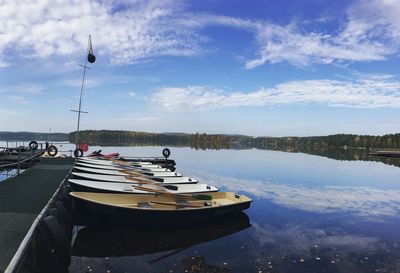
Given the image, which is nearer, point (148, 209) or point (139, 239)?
point (139, 239)

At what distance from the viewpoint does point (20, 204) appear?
13.1 meters

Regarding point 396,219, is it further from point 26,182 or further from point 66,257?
point 26,182

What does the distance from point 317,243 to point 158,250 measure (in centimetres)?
744

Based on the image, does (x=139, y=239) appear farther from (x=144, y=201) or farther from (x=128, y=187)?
(x=128, y=187)

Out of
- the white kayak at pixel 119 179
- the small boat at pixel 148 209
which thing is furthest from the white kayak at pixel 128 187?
the white kayak at pixel 119 179

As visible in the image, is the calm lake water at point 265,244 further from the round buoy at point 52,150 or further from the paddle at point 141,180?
the round buoy at point 52,150

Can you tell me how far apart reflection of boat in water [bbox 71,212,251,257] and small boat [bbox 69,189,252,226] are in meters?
0.41

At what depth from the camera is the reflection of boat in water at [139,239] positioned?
45.0ft

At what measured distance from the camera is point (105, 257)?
42.6 ft

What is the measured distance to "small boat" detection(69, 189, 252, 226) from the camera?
1570 cm

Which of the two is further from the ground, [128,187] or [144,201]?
[128,187]

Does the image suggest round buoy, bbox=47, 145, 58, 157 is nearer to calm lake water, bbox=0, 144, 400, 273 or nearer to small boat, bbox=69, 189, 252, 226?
small boat, bbox=69, 189, 252, 226

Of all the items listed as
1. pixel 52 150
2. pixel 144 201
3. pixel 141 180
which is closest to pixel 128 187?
pixel 144 201

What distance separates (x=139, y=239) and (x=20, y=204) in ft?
16.3
